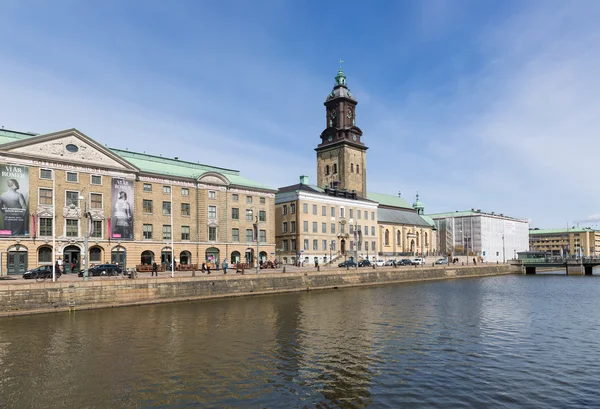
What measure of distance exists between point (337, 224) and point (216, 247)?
35873mm

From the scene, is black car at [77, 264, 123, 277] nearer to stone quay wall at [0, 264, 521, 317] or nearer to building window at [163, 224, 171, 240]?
stone quay wall at [0, 264, 521, 317]

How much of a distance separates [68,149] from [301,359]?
49.1 metres

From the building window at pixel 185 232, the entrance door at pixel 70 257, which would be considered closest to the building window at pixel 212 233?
the building window at pixel 185 232

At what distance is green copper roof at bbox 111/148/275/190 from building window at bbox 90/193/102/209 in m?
7.94

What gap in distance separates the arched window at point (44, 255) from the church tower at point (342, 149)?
70851mm

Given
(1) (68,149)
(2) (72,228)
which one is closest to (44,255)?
(2) (72,228)

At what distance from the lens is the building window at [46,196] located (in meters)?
57.9

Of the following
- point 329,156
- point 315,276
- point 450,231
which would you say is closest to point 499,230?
point 450,231

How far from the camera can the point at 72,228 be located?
60125 millimetres

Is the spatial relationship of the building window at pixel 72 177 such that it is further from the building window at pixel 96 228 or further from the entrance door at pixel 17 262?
the entrance door at pixel 17 262

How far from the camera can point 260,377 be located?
70.1 ft

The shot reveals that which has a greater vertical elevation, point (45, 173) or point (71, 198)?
point (45, 173)

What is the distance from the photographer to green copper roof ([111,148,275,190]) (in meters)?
70.8

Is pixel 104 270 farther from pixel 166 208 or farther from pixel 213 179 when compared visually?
pixel 213 179
